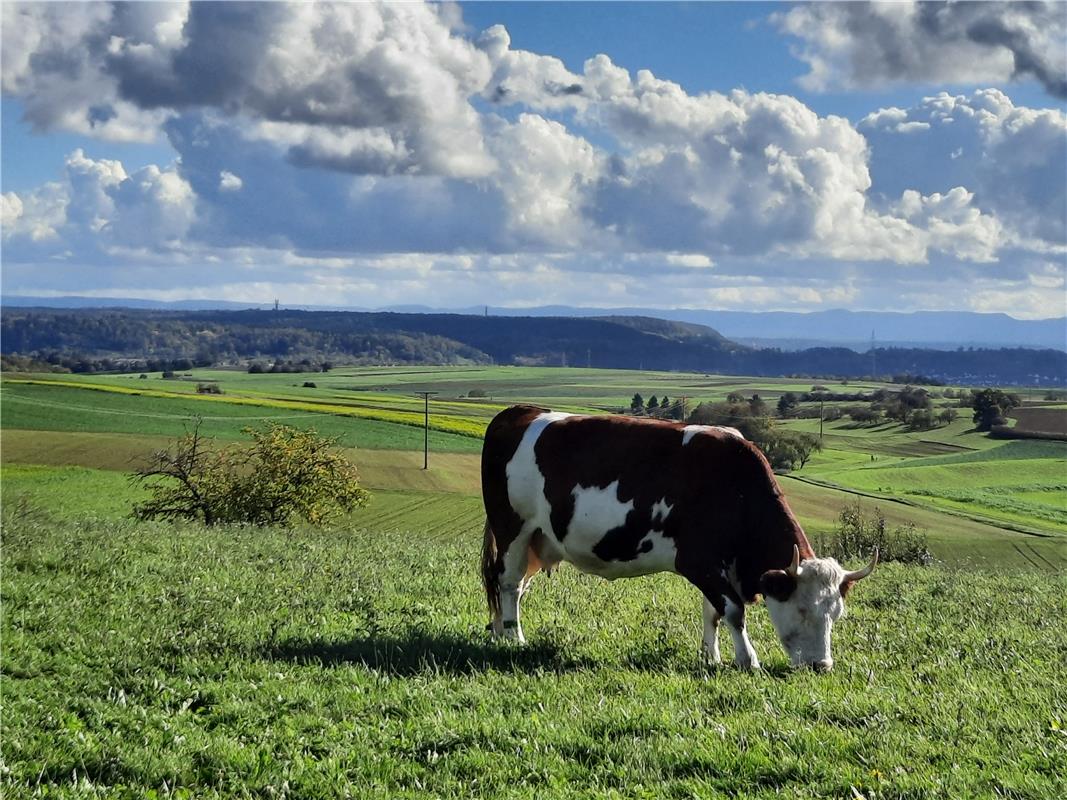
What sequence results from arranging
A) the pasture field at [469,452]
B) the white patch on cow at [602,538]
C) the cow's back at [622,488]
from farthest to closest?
the pasture field at [469,452] < the white patch on cow at [602,538] < the cow's back at [622,488]

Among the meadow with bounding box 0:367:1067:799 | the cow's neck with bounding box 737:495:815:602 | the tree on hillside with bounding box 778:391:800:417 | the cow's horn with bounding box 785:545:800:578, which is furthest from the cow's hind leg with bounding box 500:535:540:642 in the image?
the tree on hillside with bounding box 778:391:800:417

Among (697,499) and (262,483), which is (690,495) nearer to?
(697,499)

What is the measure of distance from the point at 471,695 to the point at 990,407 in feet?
408

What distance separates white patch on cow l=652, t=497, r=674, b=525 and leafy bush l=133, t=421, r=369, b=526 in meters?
24.6

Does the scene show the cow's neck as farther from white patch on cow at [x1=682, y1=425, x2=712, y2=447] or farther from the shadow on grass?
the shadow on grass

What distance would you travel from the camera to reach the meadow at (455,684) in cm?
696

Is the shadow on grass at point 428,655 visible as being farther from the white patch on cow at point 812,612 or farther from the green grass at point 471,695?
the white patch on cow at point 812,612

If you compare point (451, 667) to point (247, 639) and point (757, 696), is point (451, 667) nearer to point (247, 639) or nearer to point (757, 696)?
point (247, 639)

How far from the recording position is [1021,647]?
1141 cm

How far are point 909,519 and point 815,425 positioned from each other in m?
56.4

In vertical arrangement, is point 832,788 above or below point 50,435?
above

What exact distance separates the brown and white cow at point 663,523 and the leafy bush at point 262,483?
75.0 feet

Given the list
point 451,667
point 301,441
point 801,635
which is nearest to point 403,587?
point 451,667

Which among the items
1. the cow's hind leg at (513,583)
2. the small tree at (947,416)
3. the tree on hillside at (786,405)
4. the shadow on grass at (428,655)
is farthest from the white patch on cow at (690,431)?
the tree on hillside at (786,405)
